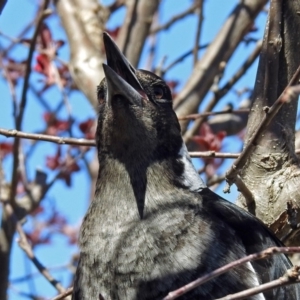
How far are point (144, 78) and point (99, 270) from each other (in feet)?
3.48

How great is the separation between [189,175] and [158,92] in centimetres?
47

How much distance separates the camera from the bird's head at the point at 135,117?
390 centimetres

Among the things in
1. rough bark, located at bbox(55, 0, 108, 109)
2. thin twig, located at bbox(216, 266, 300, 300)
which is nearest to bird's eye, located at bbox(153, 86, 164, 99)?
rough bark, located at bbox(55, 0, 108, 109)

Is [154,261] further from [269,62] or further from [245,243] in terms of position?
[269,62]

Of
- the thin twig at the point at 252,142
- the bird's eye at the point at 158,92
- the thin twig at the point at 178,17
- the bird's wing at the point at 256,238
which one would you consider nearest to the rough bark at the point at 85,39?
the thin twig at the point at 178,17

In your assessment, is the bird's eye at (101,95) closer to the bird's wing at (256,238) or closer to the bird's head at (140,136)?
the bird's head at (140,136)

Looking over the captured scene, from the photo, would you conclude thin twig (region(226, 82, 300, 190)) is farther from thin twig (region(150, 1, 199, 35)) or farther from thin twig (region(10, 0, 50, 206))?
thin twig (region(150, 1, 199, 35))

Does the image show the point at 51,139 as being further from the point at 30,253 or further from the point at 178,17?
the point at 178,17

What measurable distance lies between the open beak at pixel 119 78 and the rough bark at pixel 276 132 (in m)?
0.61

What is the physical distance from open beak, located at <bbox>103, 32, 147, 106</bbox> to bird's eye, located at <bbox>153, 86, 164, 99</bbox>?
0.08 metres

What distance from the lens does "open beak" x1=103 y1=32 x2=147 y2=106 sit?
3684 mm

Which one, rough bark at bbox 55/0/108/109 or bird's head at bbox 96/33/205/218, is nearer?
bird's head at bbox 96/33/205/218

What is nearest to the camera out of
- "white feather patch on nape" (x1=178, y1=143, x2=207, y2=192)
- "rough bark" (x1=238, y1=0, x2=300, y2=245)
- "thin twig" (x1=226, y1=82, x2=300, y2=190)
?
"thin twig" (x1=226, y1=82, x2=300, y2=190)

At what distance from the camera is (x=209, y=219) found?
147 inches
